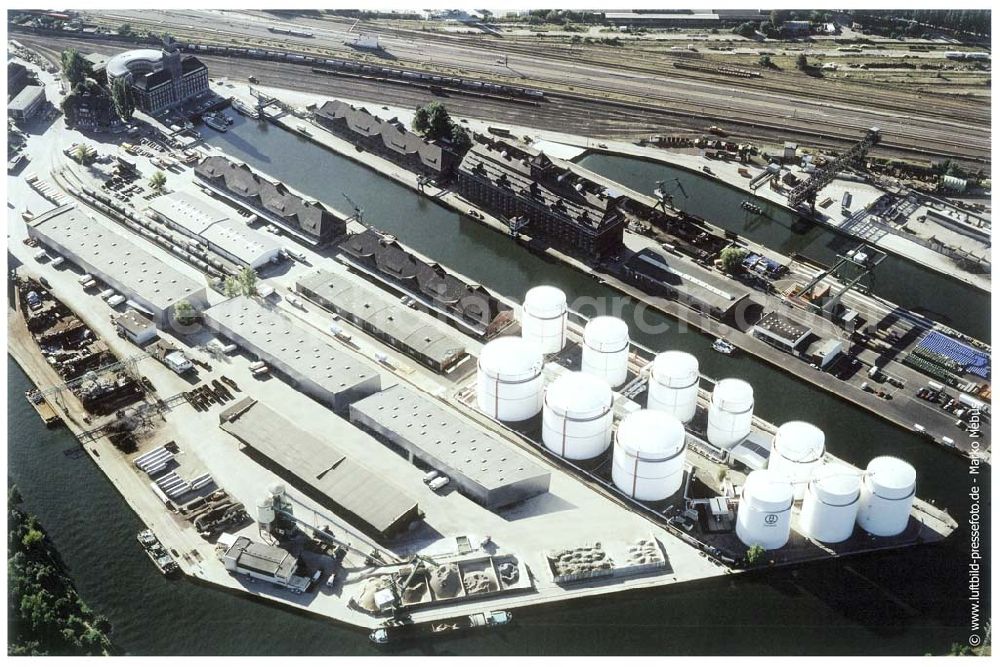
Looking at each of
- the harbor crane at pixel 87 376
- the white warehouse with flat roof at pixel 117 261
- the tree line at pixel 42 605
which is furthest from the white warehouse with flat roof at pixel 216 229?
the tree line at pixel 42 605

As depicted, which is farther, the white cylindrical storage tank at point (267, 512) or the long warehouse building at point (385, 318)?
the long warehouse building at point (385, 318)

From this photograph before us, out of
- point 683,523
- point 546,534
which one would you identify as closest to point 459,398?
point 546,534

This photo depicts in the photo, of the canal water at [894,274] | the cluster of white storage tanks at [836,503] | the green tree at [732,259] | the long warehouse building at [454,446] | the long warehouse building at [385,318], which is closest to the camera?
the cluster of white storage tanks at [836,503]

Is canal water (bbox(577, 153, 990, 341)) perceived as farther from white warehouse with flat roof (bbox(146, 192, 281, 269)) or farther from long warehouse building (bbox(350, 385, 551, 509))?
white warehouse with flat roof (bbox(146, 192, 281, 269))

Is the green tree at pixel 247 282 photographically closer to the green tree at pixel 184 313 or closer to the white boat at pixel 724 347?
the green tree at pixel 184 313

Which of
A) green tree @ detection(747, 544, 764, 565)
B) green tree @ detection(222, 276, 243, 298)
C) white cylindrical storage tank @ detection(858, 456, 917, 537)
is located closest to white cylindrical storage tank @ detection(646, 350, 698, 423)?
green tree @ detection(747, 544, 764, 565)

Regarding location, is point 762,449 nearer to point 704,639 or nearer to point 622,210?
point 704,639
